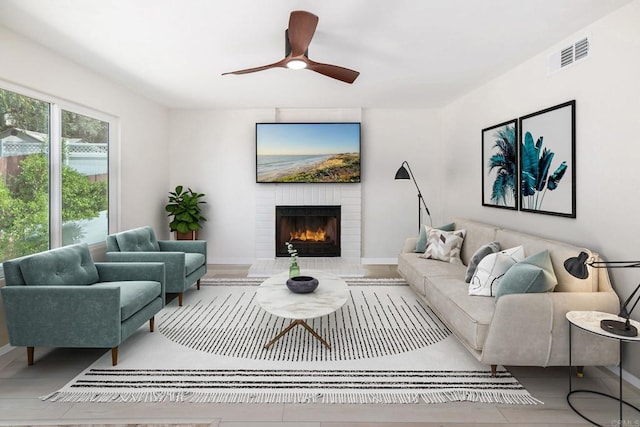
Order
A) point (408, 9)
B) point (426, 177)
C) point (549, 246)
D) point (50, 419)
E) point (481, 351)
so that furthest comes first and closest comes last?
point (426, 177) < point (549, 246) < point (408, 9) < point (481, 351) < point (50, 419)

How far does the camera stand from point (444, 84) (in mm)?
4734

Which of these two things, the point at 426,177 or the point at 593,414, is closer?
the point at 593,414

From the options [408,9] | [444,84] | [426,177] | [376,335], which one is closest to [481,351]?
[376,335]

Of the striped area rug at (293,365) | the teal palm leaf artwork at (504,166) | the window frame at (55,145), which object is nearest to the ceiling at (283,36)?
the window frame at (55,145)

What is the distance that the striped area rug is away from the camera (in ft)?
7.85

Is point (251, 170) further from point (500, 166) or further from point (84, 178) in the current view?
point (500, 166)

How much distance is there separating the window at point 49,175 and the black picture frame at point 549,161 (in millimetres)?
4656

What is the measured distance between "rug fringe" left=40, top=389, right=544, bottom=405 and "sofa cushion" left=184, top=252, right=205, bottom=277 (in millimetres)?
1864

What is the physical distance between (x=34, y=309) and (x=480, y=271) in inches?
134

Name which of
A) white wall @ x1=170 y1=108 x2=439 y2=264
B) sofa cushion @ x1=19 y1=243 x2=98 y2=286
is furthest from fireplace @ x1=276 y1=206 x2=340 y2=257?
sofa cushion @ x1=19 y1=243 x2=98 y2=286

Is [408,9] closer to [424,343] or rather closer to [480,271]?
[480,271]

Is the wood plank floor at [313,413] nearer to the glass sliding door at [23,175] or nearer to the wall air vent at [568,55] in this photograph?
the glass sliding door at [23,175]

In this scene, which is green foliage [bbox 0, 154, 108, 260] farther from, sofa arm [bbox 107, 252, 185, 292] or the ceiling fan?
the ceiling fan

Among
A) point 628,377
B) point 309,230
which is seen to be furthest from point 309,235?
point 628,377
